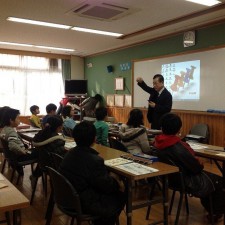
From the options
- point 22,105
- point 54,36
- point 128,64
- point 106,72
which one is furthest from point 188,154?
point 22,105

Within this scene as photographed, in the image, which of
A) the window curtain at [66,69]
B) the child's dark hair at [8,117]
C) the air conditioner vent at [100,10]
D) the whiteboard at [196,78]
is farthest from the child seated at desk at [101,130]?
→ the window curtain at [66,69]

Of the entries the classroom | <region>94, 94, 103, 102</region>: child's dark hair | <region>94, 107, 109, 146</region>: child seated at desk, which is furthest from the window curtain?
<region>94, 107, 109, 146</region>: child seated at desk

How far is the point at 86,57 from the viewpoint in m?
9.29

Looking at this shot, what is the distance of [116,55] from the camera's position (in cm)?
780

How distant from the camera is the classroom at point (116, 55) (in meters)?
4.09

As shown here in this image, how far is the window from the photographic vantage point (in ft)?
27.1

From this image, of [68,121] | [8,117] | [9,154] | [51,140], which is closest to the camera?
[51,140]

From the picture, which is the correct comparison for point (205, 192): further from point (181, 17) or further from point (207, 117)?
point (181, 17)

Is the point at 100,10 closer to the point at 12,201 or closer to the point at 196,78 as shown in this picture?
the point at 196,78

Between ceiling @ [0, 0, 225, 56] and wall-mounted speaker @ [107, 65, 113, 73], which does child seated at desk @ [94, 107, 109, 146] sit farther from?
wall-mounted speaker @ [107, 65, 113, 73]

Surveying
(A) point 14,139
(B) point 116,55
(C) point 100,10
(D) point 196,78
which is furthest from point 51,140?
(B) point 116,55

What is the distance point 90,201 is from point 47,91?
7.39m

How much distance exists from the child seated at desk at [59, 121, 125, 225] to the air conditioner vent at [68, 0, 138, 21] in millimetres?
2646

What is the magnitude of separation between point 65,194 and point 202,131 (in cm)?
372
